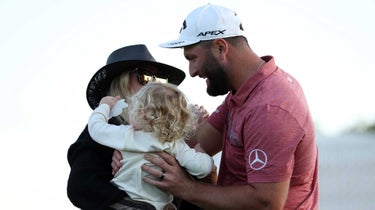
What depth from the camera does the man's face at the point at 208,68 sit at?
4102 millimetres

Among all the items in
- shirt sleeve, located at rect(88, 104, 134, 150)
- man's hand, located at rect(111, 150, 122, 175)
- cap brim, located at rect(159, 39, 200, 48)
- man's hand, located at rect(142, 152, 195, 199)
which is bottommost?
man's hand, located at rect(142, 152, 195, 199)

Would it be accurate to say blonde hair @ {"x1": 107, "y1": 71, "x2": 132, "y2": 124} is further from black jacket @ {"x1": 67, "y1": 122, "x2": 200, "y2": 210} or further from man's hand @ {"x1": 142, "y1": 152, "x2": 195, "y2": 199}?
man's hand @ {"x1": 142, "y1": 152, "x2": 195, "y2": 199}

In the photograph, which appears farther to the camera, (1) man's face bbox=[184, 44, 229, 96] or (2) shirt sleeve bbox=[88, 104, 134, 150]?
(1) man's face bbox=[184, 44, 229, 96]

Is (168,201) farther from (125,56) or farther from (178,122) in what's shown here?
(125,56)

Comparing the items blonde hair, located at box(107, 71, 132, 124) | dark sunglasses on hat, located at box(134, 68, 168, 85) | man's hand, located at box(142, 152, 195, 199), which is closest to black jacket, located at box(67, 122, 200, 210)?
man's hand, located at box(142, 152, 195, 199)

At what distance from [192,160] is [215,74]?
0.46m

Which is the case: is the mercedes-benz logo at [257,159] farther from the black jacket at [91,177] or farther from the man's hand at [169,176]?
the black jacket at [91,177]

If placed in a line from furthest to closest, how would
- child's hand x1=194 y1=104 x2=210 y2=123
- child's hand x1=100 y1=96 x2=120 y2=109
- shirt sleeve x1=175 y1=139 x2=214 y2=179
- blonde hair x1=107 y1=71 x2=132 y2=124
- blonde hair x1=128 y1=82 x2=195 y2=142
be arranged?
child's hand x1=194 y1=104 x2=210 y2=123 → blonde hair x1=107 y1=71 x2=132 y2=124 → child's hand x1=100 y1=96 x2=120 y2=109 → shirt sleeve x1=175 y1=139 x2=214 y2=179 → blonde hair x1=128 y1=82 x2=195 y2=142

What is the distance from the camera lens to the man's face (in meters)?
4.10

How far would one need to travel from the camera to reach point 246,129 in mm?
3881

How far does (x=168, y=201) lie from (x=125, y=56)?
84cm

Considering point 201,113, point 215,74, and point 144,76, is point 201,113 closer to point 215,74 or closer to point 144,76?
point 144,76

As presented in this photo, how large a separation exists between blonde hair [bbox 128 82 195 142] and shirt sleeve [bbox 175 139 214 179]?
0.22ft

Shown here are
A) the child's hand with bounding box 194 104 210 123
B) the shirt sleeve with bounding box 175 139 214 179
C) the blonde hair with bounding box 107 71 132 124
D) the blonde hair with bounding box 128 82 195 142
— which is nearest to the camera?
the blonde hair with bounding box 128 82 195 142
